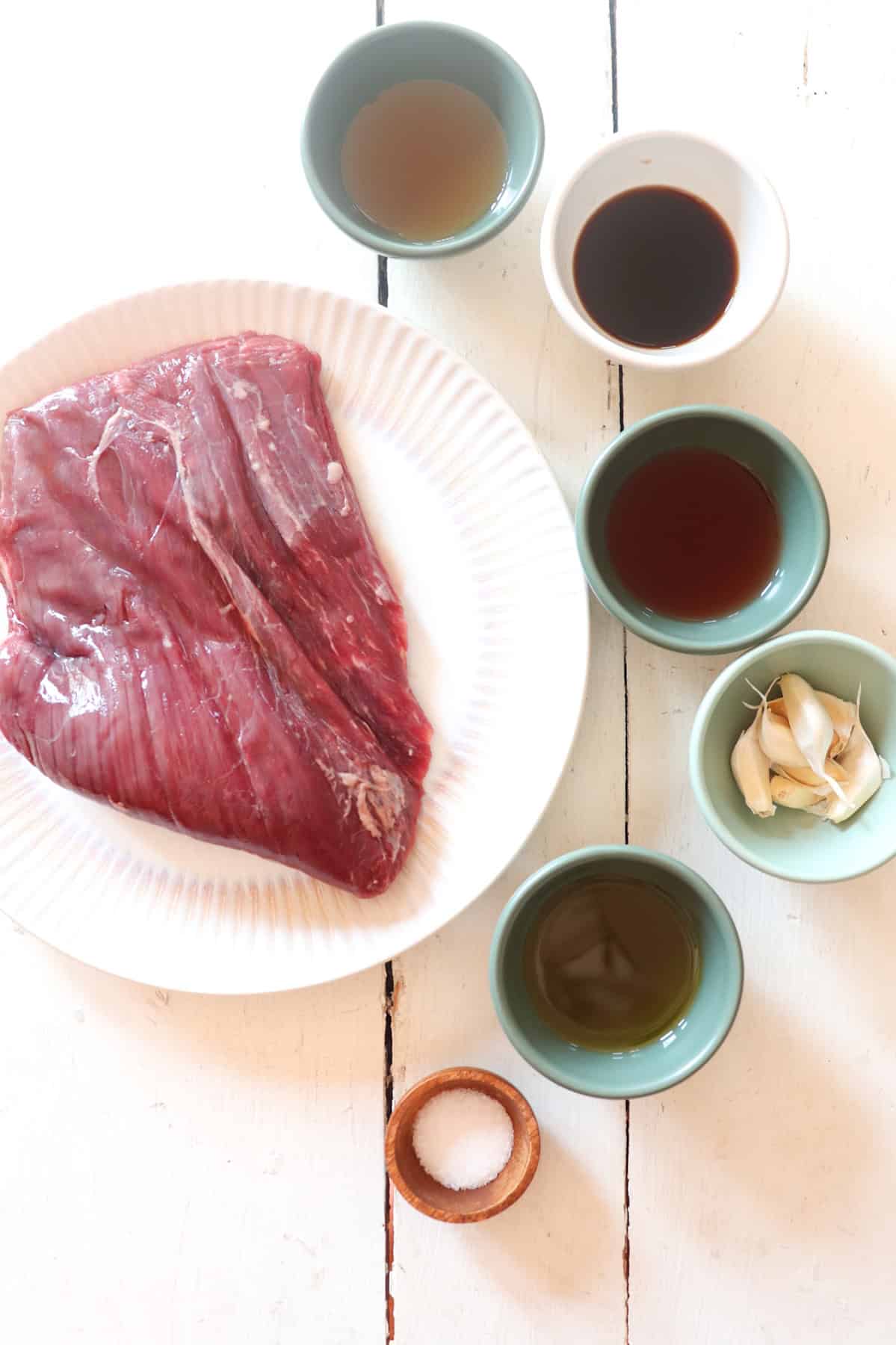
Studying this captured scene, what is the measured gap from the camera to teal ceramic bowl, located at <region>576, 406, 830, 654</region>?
1.40 metres

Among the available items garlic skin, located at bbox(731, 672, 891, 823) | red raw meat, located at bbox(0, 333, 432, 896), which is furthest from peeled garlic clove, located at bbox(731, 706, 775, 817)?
red raw meat, located at bbox(0, 333, 432, 896)

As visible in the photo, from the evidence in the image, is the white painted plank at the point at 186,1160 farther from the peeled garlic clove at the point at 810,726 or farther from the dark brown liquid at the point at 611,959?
the peeled garlic clove at the point at 810,726

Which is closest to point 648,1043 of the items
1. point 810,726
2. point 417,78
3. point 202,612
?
point 810,726

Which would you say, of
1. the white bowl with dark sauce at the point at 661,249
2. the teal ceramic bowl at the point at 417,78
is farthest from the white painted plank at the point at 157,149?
the white bowl with dark sauce at the point at 661,249

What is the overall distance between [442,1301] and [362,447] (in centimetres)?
128

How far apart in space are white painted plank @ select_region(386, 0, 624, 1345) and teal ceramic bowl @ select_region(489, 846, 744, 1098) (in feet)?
0.35

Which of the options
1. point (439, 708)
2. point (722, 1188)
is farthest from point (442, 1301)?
point (439, 708)

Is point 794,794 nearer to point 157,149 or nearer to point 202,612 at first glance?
point 202,612

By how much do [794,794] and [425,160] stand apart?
3.40 ft

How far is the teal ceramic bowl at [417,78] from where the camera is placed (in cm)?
142

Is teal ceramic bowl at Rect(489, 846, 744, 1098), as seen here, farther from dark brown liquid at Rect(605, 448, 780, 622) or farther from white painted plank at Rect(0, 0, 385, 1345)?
dark brown liquid at Rect(605, 448, 780, 622)

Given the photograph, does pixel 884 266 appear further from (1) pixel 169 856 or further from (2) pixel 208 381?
(1) pixel 169 856

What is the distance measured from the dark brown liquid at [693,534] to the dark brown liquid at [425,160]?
0.46 metres

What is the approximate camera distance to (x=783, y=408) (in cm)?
157
